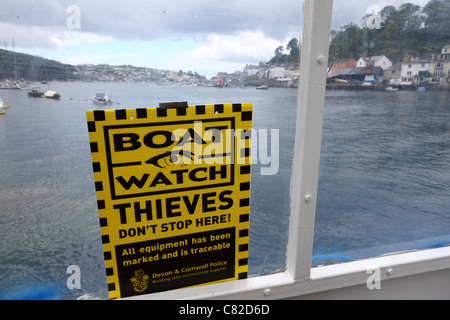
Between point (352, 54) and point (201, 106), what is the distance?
28.7 inches

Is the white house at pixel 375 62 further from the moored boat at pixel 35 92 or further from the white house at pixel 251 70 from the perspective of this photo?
the moored boat at pixel 35 92

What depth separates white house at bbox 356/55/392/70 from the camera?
54.9 inches

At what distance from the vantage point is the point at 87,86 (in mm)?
1130

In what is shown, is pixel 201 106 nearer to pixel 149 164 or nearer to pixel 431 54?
pixel 149 164

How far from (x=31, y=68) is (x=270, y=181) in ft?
3.27

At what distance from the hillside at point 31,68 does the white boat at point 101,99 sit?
0.11m

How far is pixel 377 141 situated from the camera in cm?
151

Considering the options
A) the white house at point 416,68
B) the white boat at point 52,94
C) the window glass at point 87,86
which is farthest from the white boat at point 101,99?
the white house at point 416,68

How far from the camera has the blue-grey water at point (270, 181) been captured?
45.4 inches

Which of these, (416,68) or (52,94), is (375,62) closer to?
(416,68)

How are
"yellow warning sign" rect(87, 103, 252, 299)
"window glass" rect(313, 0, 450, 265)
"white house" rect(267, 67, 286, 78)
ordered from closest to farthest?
1. "yellow warning sign" rect(87, 103, 252, 299)
2. "white house" rect(267, 67, 286, 78)
3. "window glass" rect(313, 0, 450, 265)

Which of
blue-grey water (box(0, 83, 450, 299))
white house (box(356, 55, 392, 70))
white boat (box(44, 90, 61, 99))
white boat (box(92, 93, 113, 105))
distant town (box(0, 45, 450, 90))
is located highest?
white house (box(356, 55, 392, 70))

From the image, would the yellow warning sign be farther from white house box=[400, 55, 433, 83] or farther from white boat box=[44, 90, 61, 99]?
white house box=[400, 55, 433, 83]

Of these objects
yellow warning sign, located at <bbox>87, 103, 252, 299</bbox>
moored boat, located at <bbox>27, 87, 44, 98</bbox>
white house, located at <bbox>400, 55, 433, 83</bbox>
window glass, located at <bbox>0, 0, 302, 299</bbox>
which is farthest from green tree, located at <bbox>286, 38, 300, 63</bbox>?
moored boat, located at <bbox>27, 87, 44, 98</bbox>
